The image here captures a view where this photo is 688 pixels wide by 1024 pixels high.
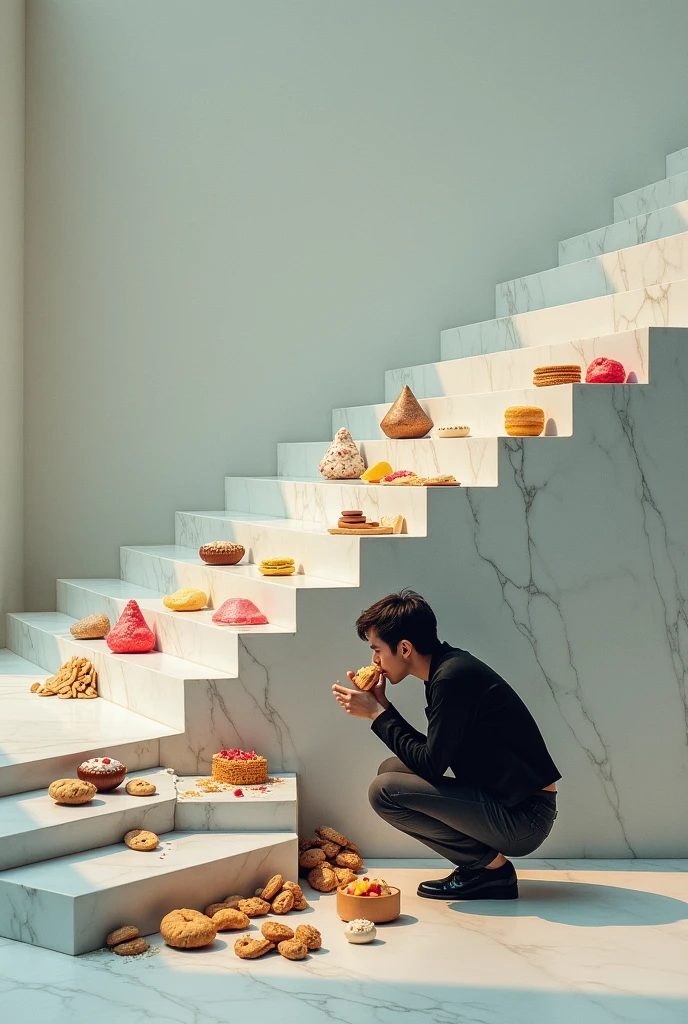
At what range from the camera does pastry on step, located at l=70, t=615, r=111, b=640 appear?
4.38 m

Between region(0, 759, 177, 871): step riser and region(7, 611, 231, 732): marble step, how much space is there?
1.16 feet

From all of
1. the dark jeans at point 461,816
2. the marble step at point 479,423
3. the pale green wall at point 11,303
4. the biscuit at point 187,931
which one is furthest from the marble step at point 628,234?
the biscuit at point 187,931

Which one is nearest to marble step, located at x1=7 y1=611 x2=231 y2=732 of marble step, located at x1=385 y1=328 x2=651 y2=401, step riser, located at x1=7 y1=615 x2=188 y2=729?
step riser, located at x1=7 y1=615 x2=188 y2=729

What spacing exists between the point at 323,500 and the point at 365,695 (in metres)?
1.47

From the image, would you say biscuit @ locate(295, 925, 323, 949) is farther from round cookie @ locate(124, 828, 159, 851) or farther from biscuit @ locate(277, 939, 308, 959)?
round cookie @ locate(124, 828, 159, 851)

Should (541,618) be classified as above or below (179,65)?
below

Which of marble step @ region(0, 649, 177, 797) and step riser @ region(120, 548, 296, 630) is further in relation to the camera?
step riser @ region(120, 548, 296, 630)

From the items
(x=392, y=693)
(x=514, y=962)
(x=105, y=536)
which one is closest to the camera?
(x=514, y=962)

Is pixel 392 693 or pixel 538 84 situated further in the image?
pixel 538 84

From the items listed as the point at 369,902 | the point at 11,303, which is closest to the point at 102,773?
the point at 369,902

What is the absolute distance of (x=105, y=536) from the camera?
5.52 metres

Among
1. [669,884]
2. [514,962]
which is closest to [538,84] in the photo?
[669,884]

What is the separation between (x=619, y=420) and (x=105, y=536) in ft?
9.61

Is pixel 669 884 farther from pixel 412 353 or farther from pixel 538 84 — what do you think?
pixel 538 84
